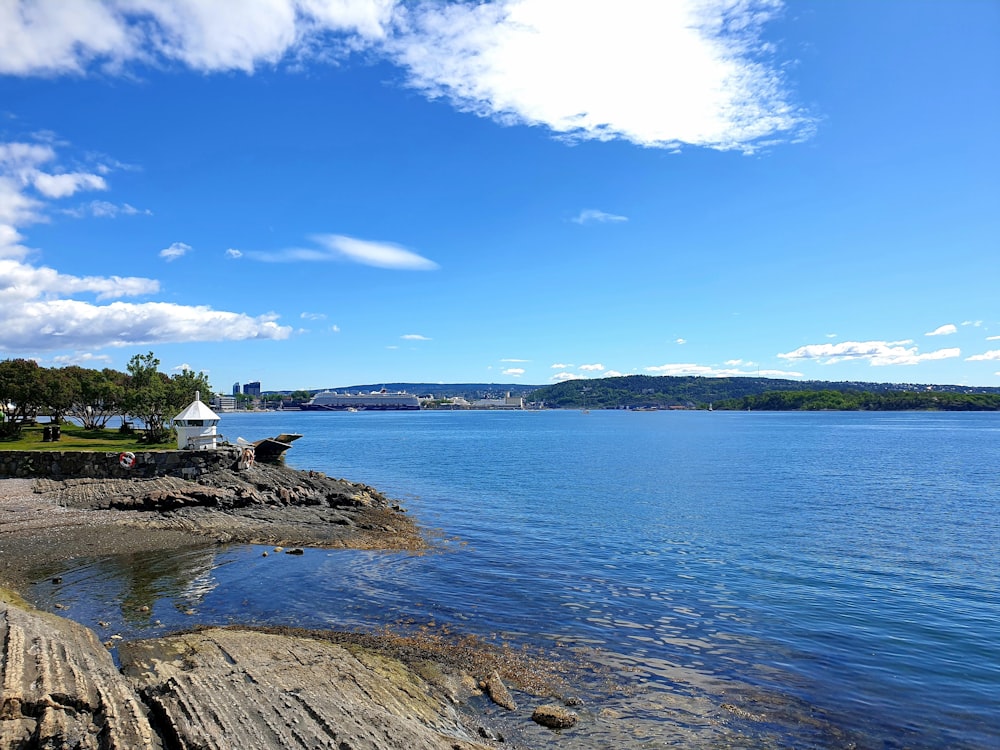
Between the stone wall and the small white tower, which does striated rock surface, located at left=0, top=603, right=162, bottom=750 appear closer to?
the stone wall

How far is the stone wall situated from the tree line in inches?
518

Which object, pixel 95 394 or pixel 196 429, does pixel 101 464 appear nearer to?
pixel 196 429

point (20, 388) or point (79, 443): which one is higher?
point (20, 388)

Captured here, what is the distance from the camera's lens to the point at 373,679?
430 inches

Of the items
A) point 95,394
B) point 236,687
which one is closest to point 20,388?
point 95,394

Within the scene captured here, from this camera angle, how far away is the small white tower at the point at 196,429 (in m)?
36.9

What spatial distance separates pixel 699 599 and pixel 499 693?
27.7 feet

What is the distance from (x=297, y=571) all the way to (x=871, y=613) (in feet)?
53.8

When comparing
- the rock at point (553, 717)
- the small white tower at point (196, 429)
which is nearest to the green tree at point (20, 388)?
the small white tower at point (196, 429)

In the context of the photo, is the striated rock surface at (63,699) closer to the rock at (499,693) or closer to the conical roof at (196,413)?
the rock at (499,693)

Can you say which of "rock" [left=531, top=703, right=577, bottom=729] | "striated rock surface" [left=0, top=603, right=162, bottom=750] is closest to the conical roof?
"striated rock surface" [left=0, top=603, right=162, bottom=750]

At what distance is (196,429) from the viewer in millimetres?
37031

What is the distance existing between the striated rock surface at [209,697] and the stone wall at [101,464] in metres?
23.2

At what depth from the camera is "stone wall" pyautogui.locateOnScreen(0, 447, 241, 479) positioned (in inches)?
1324
